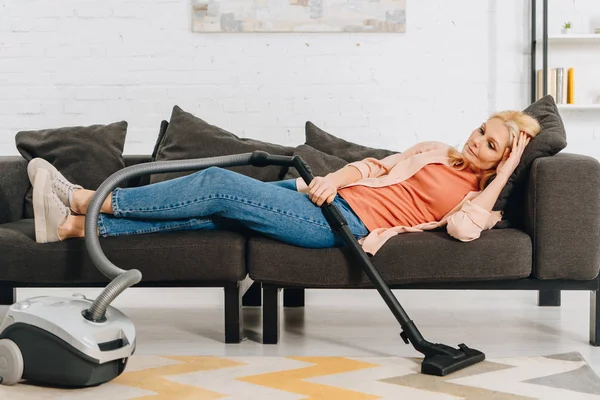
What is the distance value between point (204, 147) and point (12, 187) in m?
0.81

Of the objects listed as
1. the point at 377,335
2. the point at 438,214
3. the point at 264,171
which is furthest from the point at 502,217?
the point at 264,171

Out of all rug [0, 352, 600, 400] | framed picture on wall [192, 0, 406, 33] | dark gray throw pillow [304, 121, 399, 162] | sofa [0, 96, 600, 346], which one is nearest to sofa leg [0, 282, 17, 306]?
sofa [0, 96, 600, 346]

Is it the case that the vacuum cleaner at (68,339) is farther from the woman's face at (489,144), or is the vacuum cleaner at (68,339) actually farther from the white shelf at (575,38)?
the white shelf at (575,38)

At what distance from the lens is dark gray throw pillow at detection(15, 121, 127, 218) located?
Answer: 340cm

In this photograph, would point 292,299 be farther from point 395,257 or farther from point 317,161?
point 395,257

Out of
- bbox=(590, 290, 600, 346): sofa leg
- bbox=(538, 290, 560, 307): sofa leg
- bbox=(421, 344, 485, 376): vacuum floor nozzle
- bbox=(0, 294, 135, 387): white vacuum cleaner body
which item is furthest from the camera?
bbox=(538, 290, 560, 307): sofa leg

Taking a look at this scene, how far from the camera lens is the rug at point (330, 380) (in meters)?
2.17

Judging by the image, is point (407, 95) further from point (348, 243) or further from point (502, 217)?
point (348, 243)

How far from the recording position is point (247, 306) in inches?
136

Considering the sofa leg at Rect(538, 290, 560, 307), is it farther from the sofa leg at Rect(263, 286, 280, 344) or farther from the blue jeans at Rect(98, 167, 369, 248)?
the sofa leg at Rect(263, 286, 280, 344)

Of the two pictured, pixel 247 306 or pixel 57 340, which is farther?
pixel 247 306

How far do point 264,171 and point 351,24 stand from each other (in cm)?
130

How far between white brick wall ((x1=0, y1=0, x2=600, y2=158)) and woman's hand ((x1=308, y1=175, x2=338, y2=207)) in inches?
67.7

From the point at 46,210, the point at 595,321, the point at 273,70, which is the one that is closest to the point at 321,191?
the point at 46,210
